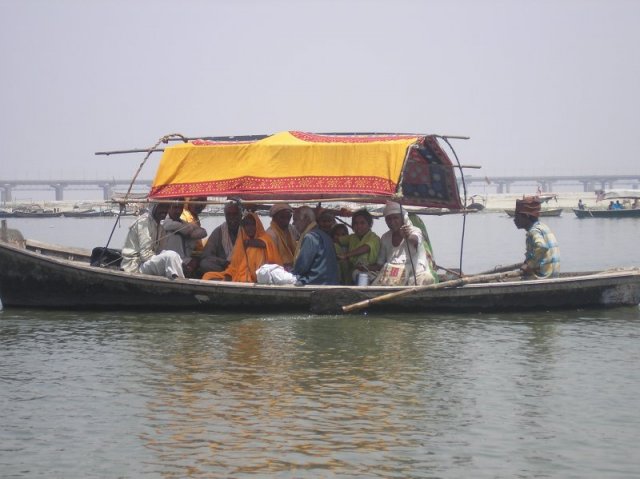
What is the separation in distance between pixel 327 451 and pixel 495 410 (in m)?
1.74

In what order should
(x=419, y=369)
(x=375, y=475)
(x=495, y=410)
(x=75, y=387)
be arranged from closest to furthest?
(x=375, y=475) → (x=495, y=410) → (x=75, y=387) → (x=419, y=369)

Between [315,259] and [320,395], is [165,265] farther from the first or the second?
[320,395]

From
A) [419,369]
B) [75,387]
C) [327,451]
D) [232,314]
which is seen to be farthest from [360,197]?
[327,451]

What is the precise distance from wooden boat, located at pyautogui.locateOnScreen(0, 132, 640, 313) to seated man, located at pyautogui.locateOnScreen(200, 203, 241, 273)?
9.7 inches

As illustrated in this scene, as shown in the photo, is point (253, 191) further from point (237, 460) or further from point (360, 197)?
point (237, 460)

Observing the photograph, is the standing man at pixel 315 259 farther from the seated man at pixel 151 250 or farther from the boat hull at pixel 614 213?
the boat hull at pixel 614 213

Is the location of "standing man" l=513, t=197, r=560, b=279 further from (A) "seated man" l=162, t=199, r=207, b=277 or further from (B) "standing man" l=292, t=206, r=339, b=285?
(A) "seated man" l=162, t=199, r=207, b=277

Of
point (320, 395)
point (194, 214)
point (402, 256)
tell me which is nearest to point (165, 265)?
point (194, 214)

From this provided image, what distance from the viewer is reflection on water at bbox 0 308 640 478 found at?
712 centimetres

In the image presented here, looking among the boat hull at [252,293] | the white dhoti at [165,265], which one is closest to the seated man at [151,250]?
the white dhoti at [165,265]

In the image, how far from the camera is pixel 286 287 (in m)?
12.6

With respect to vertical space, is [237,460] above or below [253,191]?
below

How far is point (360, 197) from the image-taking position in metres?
12.4

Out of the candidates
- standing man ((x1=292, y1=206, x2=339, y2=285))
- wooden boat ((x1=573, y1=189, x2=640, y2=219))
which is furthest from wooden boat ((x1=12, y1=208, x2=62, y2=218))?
standing man ((x1=292, y1=206, x2=339, y2=285))
